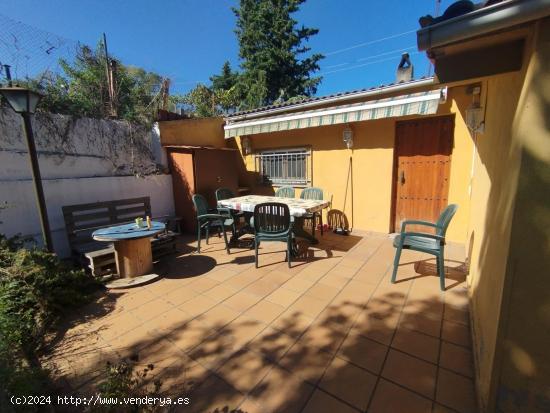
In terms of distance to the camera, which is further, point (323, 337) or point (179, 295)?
point (179, 295)

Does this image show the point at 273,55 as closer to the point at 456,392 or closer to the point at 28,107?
the point at 28,107

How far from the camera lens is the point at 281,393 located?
1911mm

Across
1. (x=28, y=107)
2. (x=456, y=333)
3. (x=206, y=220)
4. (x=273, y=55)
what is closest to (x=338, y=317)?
(x=456, y=333)

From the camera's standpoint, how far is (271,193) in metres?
7.59

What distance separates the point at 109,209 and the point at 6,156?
1742 mm

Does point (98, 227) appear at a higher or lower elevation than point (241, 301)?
higher

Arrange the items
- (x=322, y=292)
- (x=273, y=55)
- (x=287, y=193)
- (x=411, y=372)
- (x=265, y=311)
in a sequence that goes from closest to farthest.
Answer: (x=411, y=372) → (x=265, y=311) → (x=322, y=292) → (x=287, y=193) → (x=273, y=55)

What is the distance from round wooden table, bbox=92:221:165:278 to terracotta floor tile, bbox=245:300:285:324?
1.96 metres

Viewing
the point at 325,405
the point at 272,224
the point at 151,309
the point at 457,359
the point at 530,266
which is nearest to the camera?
the point at 530,266

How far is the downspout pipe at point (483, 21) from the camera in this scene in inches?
42.7

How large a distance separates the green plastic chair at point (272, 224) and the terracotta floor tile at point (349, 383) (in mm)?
2133

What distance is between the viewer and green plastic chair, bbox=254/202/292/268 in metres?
4.14

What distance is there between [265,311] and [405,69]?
18.9 feet

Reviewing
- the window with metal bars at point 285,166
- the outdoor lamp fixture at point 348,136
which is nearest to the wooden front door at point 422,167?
the outdoor lamp fixture at point 348,136
